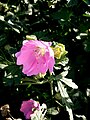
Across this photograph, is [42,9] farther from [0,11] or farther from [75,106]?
[75,106]

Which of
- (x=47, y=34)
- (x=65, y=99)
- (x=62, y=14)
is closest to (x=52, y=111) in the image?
Result: (x=65, y=99)

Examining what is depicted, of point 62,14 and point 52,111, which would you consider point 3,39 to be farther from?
point 52,111

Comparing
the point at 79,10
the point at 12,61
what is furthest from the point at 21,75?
the point at 79,10

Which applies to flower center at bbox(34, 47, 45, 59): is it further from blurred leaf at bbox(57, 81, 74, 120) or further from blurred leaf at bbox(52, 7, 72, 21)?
blurred leaf at bbox(52, 7, 72, 21)

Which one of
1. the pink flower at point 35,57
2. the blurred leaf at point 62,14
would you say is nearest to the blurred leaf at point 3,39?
the blurred leaf at point 62,14

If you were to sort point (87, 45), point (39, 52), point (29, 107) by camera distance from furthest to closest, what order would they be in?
point (87, 45) < point (29, 107) < point (39, 52)

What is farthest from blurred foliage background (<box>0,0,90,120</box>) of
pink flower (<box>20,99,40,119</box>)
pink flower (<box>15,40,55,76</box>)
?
pink flower (<box>15,40,55,76</box>)
